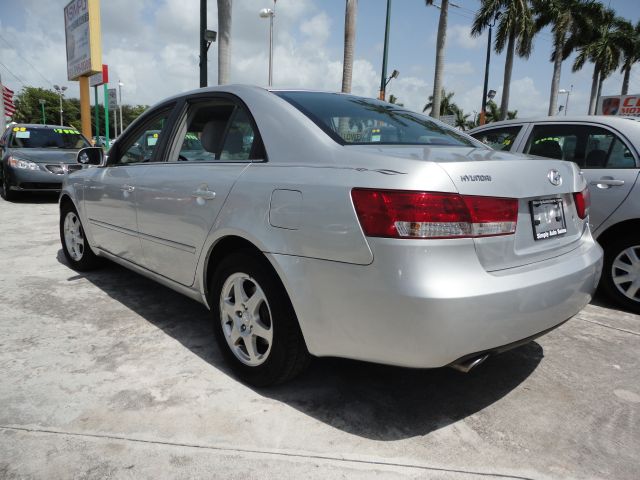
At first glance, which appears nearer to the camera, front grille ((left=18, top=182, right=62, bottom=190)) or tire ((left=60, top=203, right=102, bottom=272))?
tire ((left=60, top=203, right=102, bottom=272))

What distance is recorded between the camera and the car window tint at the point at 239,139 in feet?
8.48

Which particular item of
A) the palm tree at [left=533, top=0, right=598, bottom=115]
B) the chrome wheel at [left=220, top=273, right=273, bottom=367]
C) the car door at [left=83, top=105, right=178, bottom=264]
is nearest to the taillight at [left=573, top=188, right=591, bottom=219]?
the chrome wheel at [left=220, top=273, right=273, bottom=367]

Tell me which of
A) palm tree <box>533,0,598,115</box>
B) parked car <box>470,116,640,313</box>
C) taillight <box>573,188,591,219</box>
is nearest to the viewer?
taillight <box>573,188,591,219</box>

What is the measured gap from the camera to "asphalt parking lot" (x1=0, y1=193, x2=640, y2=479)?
6.43 ft

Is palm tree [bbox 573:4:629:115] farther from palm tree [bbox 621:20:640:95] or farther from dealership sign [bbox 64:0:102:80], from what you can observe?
dealership sign [bbox 64:0:102:80]

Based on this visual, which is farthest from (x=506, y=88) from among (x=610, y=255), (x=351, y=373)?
(x=351, y=373)

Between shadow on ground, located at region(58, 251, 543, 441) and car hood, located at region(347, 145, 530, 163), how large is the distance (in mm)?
1219

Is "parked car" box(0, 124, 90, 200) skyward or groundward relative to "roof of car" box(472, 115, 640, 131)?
groundward

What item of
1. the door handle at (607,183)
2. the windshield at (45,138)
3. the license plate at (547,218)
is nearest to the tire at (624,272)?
the door handle at (607,183)

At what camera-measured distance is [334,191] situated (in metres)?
1.98

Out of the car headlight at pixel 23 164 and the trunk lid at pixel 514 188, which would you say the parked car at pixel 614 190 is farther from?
the car headlight at pixel 23 164

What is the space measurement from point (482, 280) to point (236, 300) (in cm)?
127

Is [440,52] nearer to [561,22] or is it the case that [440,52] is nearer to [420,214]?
[561,22]

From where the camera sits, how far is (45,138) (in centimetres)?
1010
